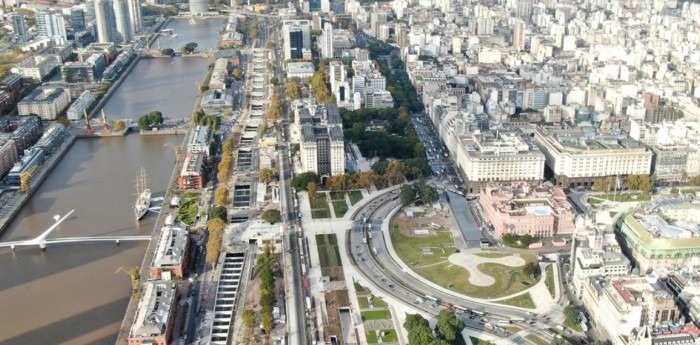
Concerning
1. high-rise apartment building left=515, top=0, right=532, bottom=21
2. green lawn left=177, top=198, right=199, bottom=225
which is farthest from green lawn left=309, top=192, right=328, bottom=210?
high-rise apartment building left=515, top=0, right=532, bottom=21

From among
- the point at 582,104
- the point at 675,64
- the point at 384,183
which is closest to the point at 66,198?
the point at 384,183

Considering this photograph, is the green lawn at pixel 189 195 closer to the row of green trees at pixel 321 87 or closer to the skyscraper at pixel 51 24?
the row of green trees at pixel 321 87

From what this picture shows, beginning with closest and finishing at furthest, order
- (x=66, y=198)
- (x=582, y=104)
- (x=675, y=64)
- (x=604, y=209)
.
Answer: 1. (x=604, y=209)
2. (x=66, y=198)
3. (x=582, y=104)
4. (x=675, y=64)

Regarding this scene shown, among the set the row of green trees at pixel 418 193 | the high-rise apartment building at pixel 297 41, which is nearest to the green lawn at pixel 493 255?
the row of green trees at pixel 418 193

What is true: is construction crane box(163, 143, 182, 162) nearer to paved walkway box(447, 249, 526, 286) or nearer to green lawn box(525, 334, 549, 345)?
paved walkway box(447, 249, 526, 286)

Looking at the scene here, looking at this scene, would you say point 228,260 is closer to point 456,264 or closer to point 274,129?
point 456,264
